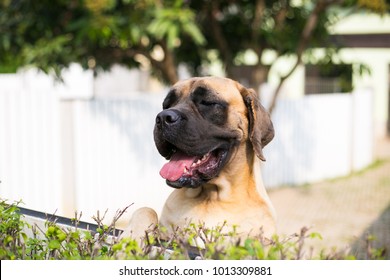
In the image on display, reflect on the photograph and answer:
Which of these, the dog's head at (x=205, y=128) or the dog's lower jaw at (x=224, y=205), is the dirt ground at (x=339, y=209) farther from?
the dog's head at (x=205, y=128)

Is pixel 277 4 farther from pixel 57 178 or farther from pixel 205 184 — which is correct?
pixel 205 184

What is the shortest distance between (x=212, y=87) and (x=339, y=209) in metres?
7.23

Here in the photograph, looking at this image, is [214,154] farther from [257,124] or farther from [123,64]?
[123,64]

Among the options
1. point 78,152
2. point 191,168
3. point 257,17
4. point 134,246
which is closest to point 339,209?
point 257,17

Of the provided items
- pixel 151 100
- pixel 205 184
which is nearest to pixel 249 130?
pixel 205 184

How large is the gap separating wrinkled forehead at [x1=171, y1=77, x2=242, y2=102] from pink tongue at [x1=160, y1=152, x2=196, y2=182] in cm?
34

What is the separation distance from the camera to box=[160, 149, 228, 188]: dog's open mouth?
3.27 metres

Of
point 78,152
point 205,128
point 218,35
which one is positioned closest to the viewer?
point 205,128

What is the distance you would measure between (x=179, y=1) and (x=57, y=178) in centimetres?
282

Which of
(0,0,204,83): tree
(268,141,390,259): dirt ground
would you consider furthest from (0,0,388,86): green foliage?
(268,141,390,259): dirt ground

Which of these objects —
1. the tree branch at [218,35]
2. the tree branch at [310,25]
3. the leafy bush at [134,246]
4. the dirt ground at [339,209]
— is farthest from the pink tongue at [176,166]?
the tree branch at [218,35]

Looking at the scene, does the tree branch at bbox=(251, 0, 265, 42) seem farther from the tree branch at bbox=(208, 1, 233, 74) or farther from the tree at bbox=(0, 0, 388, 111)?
the tree branch at bbox=(208, 1, 233, 74)

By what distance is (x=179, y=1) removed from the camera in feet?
23.2

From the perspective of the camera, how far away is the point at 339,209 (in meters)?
10.2
